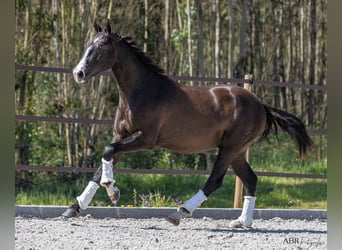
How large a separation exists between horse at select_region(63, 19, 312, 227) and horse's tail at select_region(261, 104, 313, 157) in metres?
0.14

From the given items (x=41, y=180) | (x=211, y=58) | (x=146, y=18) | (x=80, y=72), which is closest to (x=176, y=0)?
(x=146, y=18)

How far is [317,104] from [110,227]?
6420mm

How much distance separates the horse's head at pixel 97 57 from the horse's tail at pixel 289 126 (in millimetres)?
1541

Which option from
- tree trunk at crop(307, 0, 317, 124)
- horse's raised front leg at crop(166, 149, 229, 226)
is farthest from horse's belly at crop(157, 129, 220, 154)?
tree trunk at crop(307, 0, 317, 124)

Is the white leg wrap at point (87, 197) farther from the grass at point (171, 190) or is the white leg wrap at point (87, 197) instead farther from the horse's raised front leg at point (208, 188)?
the grass at point (171, 190)

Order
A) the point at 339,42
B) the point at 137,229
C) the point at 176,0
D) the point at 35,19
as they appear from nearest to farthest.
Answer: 1. the point at 339,42
2. the point at 137,229
3. the point at 35,19
4. the point at 176,0

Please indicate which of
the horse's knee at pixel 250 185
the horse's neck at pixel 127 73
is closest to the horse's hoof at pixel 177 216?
the horse's knee at pixel 250 185

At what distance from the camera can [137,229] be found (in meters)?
4.93

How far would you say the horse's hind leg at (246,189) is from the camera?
5.28m

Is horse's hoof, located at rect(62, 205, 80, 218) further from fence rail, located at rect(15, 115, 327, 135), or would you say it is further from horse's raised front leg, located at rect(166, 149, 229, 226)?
fence rail, located at rect(15, 115, 327, 135)

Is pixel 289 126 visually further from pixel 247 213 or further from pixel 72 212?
pixel 72 212

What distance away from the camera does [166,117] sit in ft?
16.4

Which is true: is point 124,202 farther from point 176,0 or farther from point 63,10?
point 176,0

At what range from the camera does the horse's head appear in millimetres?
4562
